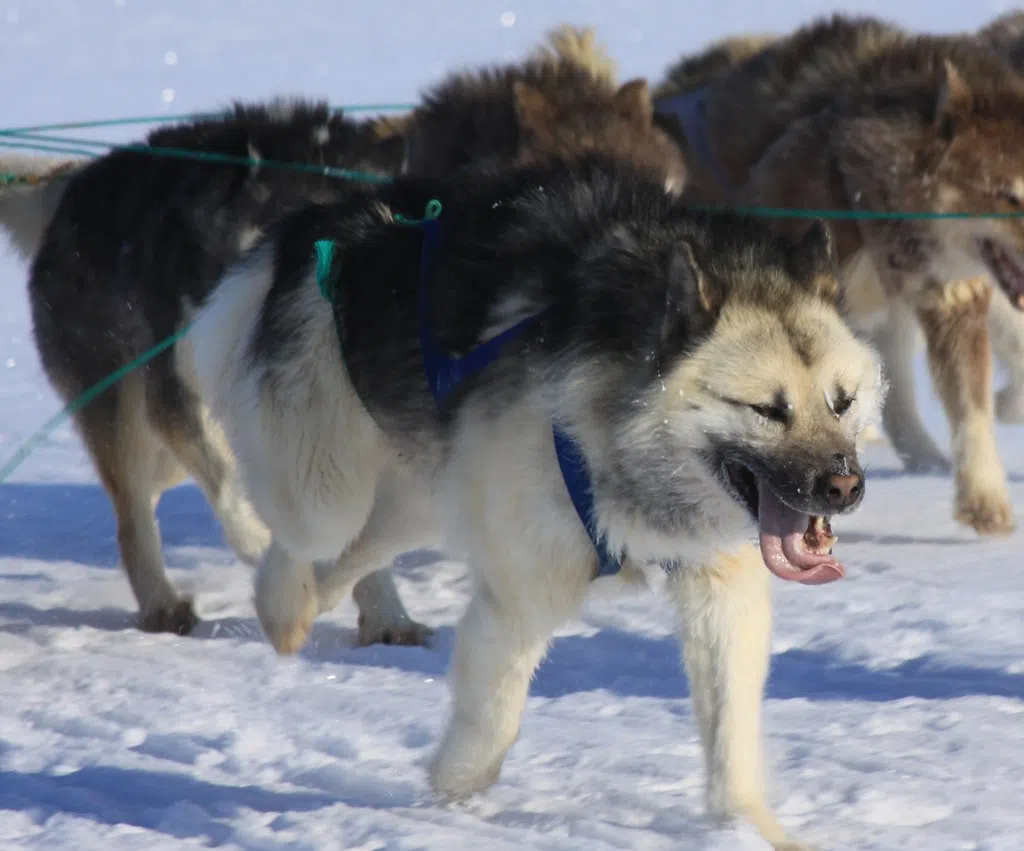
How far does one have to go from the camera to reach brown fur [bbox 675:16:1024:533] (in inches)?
216

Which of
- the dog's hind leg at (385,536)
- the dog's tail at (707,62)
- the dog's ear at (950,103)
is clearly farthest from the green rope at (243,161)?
the dog's tail at (707,62)

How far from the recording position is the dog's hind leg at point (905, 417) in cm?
686

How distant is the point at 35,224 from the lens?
570 cm

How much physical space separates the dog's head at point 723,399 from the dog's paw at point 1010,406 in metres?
4.27

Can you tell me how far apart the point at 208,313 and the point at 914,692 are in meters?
1.95

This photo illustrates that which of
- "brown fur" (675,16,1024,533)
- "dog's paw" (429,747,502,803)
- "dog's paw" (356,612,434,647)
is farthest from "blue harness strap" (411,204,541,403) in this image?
"brown fur" (675,16,1024,533)

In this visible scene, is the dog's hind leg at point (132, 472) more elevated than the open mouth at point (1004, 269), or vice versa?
the open mouth at point (1004, 269)

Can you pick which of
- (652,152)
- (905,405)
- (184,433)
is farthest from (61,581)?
(905,405)

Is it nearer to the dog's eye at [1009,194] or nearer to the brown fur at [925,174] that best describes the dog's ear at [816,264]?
the brown fur at [925,174]

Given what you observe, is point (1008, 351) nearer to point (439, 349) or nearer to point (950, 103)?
point (950, 103)

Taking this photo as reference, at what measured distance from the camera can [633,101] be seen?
18.9 feet

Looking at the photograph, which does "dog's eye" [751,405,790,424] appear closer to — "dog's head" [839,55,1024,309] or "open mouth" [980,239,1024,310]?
"dog's head" [839,55,1024,309]

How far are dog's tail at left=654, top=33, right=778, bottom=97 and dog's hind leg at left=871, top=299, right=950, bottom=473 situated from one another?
1.42 metres

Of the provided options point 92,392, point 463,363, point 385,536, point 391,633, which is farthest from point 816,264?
point 92,392
